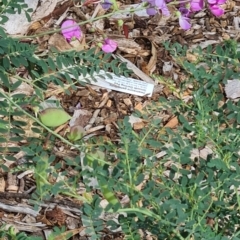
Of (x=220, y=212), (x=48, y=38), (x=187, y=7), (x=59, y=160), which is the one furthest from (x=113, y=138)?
(x=220, y=212)

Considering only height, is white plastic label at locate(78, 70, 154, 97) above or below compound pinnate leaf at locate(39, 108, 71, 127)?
below

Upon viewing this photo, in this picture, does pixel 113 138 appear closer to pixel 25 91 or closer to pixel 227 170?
pixel 25 91

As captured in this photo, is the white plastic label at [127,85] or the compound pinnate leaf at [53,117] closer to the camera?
the compound pinnate leaf at [53,117]

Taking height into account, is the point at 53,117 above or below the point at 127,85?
above

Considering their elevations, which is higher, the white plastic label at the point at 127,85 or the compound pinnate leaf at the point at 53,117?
the compound pinnate leaf at the point at 53,117

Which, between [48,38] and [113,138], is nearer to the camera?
[113,138]

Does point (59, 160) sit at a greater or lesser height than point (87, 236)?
greater

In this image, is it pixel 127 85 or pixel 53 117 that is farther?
pixel 127 85

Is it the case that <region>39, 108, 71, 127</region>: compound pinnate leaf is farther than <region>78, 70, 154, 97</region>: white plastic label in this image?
No
